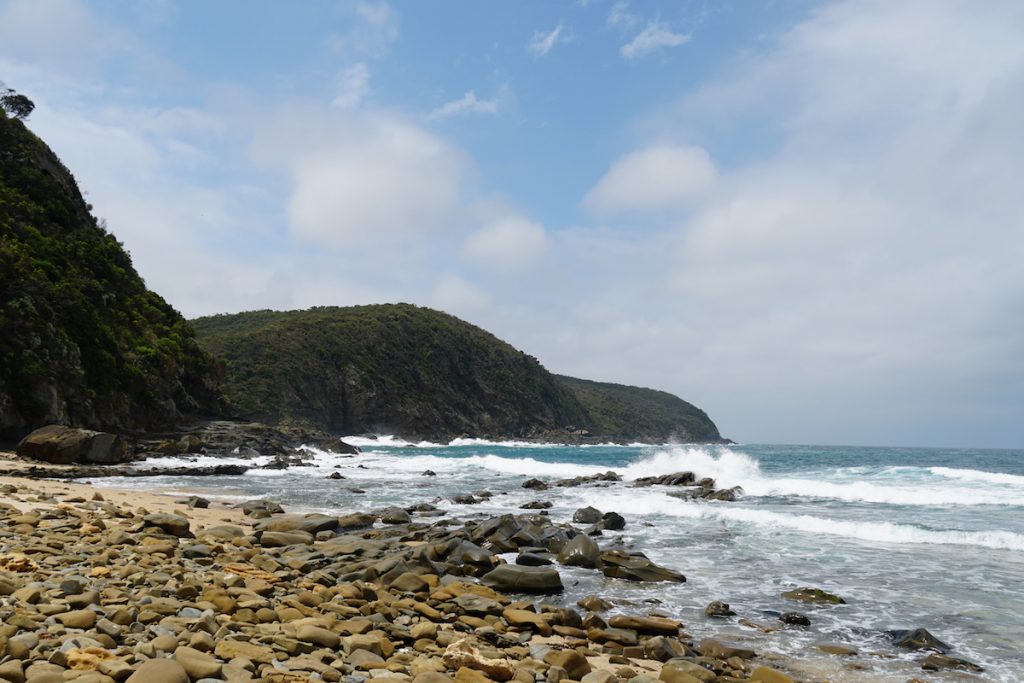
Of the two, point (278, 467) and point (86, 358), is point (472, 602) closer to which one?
point (278, 467)

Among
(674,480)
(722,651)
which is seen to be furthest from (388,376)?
(722,651)

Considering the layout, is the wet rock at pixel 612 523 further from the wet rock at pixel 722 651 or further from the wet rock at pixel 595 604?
the wet rock at pixel 722 651

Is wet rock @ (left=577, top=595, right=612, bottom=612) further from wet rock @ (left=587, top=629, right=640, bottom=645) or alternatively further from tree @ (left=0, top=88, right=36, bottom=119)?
tree @ (left=0, top=88, right=36, bottom=119)

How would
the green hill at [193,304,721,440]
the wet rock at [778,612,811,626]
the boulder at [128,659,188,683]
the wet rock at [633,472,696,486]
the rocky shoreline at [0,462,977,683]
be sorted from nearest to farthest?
the boulder at [128,659,188,683] < the rocky shoreline at [0,462,977,683] < the wet rock at [778,612,811,626] < the wet rock at [633,472,696,486] < the green hill at [193,304,721,440]

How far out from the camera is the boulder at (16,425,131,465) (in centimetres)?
2538

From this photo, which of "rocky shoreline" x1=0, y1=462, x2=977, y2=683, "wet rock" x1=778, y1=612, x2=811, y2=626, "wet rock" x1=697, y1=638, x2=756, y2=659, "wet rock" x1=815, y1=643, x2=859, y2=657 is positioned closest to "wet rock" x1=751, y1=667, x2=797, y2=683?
"rocky shoreline" x1=0, y1=462, x2=977, y2=683

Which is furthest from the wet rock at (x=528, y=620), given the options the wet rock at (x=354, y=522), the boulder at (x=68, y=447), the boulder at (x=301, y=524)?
the boulder at (x=68, y=447)

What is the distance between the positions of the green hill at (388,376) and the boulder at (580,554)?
67.2 metres

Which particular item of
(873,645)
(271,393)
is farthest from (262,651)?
(271,393)

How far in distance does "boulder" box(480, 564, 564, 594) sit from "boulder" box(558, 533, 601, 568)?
6.76 ft

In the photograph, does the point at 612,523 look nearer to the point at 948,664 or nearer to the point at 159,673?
the point at 948,664

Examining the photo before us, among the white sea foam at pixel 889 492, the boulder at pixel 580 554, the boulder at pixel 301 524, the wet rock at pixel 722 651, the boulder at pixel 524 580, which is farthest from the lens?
the white sea foam at pixel 889 492

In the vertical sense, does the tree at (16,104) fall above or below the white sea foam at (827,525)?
above

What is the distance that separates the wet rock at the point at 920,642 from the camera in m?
8.59
